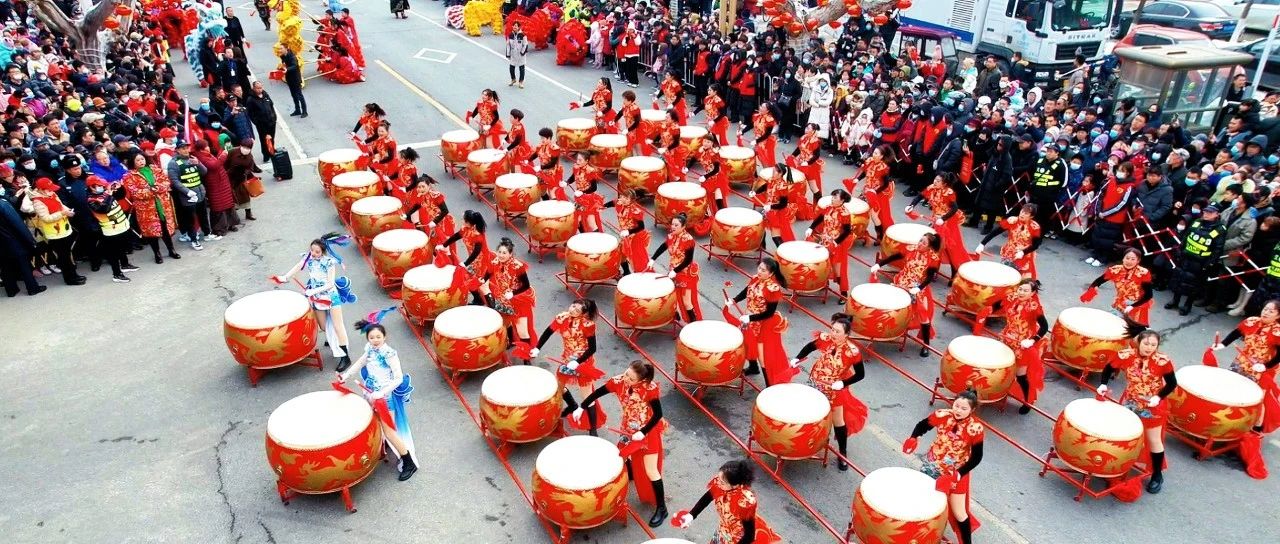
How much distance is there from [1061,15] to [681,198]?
1153 centimetres

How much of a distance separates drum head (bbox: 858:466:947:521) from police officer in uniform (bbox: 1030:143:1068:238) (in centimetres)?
712

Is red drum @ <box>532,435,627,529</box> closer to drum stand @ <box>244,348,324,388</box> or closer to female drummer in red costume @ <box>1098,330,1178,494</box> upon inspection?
drum stand @ <box>244,348,324,388</box>

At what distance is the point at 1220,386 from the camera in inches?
294

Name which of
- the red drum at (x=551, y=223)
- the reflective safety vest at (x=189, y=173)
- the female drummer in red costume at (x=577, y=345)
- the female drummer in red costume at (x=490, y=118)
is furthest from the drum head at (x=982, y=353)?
the reflective safety vest at (x=189, y=173)

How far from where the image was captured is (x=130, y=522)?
6613 mm

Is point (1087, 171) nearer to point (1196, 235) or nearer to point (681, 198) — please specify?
point (1196, 235)

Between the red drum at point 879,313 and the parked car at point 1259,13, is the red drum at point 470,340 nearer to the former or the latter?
the red drum at point 879,313

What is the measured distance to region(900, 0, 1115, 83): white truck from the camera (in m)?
18.1

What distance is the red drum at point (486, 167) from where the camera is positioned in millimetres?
13305

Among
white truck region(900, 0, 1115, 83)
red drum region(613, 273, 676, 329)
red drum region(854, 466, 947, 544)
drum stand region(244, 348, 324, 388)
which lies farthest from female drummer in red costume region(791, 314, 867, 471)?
white truck region(900, 0, 1115, 83)

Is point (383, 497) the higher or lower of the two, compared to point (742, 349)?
lower

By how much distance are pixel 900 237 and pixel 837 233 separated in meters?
0.95

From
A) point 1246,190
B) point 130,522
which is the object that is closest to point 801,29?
point 1246,190

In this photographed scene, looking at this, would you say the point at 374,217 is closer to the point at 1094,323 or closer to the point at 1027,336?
the point at 1027,336
